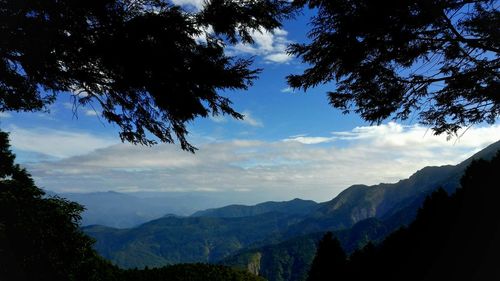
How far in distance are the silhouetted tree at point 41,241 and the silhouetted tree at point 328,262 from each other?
14.3m

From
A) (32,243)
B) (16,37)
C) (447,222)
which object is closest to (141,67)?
(16,37)

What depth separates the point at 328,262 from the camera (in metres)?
25.1

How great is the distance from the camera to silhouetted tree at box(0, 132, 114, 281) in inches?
603

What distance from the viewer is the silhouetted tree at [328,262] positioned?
24.6 metres

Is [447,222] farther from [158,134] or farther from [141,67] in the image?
[141,67]

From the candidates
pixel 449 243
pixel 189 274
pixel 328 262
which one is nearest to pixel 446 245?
pixel 449 243

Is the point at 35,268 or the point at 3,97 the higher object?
the point at 3,97

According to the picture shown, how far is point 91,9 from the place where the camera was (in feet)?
16.5

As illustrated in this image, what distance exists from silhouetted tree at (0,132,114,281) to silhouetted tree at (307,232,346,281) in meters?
14.3

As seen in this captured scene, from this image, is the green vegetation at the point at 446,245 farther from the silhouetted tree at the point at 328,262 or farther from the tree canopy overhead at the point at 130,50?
the tree canopy overhead at the point at 130,50

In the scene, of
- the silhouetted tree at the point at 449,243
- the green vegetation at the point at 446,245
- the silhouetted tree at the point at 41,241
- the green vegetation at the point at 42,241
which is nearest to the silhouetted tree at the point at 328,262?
the green vegetation at the point at 446,245

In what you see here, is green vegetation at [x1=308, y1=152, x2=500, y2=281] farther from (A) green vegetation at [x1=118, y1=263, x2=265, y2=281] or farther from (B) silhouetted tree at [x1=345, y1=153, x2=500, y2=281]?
(A) green vegetation at [x1=118, y1=263, x2=265, y2=281]

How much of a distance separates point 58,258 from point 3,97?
11.9 metres

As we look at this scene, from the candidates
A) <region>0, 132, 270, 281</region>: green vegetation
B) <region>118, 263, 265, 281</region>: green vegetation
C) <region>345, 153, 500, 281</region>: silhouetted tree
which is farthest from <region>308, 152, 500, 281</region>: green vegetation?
<region>0, 132, 270, 281</region>: green vegetation
